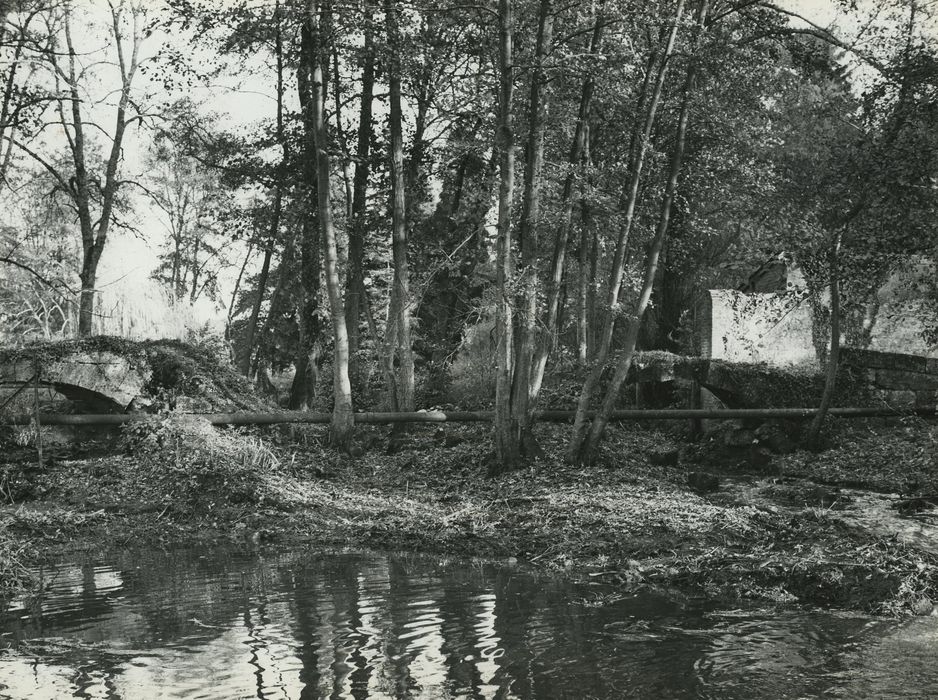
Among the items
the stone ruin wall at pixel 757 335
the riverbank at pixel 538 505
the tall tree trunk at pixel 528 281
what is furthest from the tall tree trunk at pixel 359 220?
the stone ruin wall at pixel 757 335

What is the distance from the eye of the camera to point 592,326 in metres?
25.7

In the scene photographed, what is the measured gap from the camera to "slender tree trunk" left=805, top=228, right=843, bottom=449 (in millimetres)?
14086

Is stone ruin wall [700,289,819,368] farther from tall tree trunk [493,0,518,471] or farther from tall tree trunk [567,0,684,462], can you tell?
tall tree trunk [493,0,518,471]

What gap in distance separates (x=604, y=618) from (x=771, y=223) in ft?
31.9

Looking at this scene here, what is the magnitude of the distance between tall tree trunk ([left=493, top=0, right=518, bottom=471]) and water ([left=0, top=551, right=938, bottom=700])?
16.9ft

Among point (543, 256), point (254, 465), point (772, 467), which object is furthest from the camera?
point (543, 256)

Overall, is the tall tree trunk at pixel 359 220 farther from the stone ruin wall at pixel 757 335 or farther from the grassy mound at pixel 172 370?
the stone ruin wall at pixel 757 335

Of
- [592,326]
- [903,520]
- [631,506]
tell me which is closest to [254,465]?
[631,506]

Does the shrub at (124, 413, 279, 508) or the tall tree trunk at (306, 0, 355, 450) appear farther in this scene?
the tall tree trunk at (306, 0, 355, 450)

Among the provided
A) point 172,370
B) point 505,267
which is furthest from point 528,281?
point 172,370

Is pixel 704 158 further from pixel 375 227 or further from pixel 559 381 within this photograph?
pixel 375 227

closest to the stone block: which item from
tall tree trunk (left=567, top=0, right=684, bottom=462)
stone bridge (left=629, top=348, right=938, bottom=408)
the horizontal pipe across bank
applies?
stone bridge (left=629, top=348, right=938, bottom=408)

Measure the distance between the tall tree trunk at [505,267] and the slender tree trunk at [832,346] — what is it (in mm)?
5428

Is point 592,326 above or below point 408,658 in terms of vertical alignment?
above
